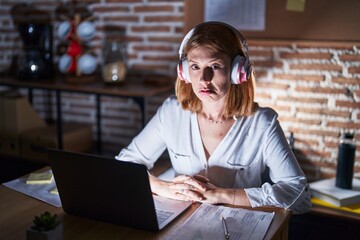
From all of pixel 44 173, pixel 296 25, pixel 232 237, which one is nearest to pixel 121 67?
pixel 296 25

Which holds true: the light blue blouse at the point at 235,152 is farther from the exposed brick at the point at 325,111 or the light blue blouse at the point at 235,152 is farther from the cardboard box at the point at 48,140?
the cardboard box at the point at 48,140

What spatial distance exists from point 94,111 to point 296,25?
159 cm

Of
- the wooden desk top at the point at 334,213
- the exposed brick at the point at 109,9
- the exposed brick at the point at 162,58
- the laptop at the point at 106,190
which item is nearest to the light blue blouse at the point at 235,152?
the laptop at the point at 106,190

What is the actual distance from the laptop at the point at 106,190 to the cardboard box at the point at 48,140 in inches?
69.2

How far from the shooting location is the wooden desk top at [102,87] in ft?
8.68

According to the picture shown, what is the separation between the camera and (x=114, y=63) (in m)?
2.89

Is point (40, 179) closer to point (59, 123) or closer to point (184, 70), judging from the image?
point (184, 70)

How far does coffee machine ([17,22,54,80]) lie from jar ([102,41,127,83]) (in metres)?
0.41

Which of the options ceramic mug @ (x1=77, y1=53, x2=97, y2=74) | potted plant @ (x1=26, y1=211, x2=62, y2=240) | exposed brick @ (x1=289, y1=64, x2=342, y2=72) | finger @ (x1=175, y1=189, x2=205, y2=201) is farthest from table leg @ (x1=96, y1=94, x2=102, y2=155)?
potted plant @ (x1=26, y1=211, x2=62, y2=240)

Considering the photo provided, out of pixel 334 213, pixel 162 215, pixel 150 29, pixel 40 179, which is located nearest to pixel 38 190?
pixel 40 179

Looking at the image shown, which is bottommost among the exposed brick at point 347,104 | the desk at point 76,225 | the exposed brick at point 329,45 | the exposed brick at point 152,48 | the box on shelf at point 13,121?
the box on shelf at point 13,121

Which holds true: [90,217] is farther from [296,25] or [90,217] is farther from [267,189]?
[296,25]

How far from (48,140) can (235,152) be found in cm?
168

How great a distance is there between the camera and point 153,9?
9.91 feet
